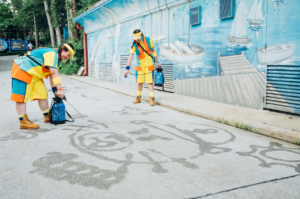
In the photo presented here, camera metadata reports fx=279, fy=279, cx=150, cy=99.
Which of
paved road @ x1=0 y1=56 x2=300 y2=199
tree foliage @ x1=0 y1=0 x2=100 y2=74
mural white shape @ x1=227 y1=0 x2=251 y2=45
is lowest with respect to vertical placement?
paved road @ x1=0 y1=56 x2=300 y2=199

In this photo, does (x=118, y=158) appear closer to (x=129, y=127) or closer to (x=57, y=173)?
(x=57, y=173)

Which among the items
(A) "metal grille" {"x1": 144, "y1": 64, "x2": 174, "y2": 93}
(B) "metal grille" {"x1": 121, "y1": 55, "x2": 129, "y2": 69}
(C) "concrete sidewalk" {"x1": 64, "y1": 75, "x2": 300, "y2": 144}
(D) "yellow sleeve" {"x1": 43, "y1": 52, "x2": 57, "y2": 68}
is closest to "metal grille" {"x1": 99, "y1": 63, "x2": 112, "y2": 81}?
(B) "metal grille" {"x1": 121, "y1": 55, "x2": 129, "y2": 69}

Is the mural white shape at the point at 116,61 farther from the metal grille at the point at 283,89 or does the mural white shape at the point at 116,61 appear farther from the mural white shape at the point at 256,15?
the metal grille at the point at 283,89

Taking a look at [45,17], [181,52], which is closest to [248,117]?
[181,52]

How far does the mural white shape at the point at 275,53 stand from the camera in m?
5.24

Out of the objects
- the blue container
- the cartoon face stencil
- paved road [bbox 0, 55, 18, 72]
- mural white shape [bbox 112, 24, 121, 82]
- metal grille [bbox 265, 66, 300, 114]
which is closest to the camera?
the cartoon face stencil

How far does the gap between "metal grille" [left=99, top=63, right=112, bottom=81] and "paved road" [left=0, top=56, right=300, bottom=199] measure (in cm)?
930

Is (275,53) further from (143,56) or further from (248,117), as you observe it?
(143,56)

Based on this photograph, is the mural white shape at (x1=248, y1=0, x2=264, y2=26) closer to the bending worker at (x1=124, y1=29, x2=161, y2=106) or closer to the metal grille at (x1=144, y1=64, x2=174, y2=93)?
the bending worker at (x1=124, y1=29, x2=161, y2=106)

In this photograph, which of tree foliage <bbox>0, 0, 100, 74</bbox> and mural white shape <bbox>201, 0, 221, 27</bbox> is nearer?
mural white shape <bbox>201, 0, 221, 27</bbox>

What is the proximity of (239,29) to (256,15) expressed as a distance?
1.74ft

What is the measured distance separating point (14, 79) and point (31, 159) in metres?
1.93

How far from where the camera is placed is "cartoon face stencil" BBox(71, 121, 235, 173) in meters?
3.31

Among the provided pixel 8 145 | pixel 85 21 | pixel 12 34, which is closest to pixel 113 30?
pixel 85 21
